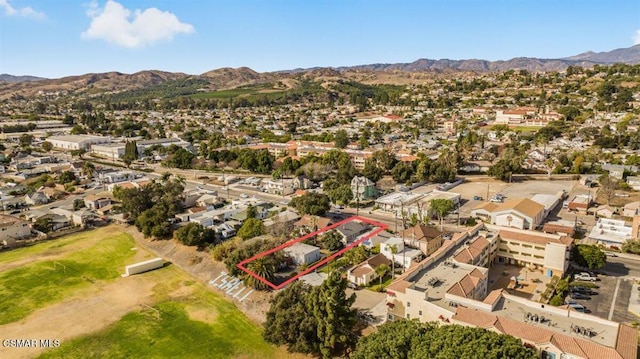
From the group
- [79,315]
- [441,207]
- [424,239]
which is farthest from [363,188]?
[79,315]

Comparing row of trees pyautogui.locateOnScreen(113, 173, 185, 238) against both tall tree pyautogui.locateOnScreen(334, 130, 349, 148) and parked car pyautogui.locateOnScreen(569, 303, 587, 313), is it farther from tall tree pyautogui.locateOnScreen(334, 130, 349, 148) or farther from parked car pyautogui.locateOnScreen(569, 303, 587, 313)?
tall tree pyautogui.locateOnScreen(334, 130, 349, 148)

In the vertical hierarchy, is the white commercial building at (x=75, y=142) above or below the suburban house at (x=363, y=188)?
above

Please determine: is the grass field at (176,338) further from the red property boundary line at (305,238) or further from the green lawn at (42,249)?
the green lawn at (42,249)

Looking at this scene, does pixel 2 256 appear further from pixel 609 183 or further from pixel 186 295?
pixel 609 183

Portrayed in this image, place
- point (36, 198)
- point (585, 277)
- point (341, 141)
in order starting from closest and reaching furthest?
point (585, 277)
point (36, 198)
point (341, 141)

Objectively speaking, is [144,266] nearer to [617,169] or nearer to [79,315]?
[79,315]

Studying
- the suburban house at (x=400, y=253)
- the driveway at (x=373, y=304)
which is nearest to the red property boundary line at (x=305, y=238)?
the suburban house at (x=400, y=253)
